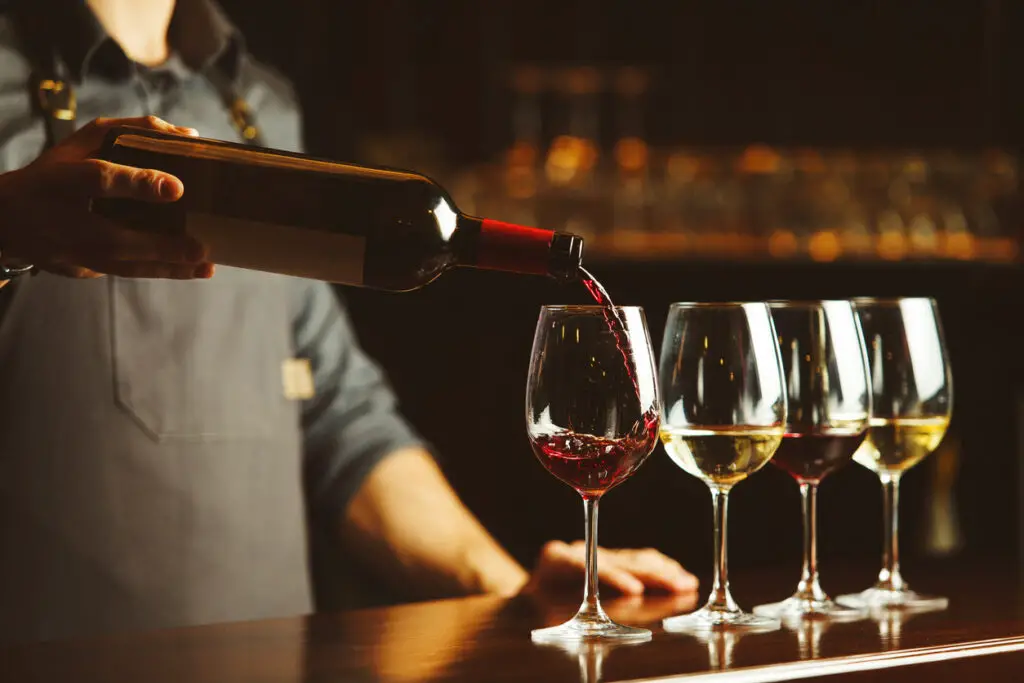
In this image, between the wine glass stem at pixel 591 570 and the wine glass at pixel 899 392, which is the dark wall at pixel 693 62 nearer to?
the wine glass at pixel 899 392

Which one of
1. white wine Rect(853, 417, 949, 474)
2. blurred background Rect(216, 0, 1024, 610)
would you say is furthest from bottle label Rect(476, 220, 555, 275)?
blurred background Rect(216, 0, 1024, 610)

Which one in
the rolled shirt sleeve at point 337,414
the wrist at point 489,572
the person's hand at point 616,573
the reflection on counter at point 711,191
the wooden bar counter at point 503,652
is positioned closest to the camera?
the wooden bar counter at point 503,652

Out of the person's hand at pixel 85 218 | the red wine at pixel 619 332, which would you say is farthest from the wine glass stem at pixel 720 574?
the person's hand at pixel 85 218

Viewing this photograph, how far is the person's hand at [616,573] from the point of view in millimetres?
1109

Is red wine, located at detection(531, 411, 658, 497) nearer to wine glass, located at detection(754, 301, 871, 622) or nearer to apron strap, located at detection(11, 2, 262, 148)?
wine glass, located at detection(754, 301, 871, 622)

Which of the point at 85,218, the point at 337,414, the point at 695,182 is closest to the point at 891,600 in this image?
A: the point at 85,218

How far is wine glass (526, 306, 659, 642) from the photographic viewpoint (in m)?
0.89

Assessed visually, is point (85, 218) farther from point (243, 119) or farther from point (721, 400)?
point (243, 119)

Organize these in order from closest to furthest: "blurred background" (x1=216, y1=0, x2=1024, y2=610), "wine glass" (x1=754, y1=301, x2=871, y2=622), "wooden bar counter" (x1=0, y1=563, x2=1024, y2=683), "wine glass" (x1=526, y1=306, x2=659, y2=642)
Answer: "wooden bar counter" (x1=0, y1=563, x2=1024, y2=683) < "wine glass" (x1=526, y1=306, x2=659, y2=642) < "wine glass" (x1=754, y1=301, x2=871, y2=622) < "blurred background" (x1=216, y1=0, x2=1024, y2=610)

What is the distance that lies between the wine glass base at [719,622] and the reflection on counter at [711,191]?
96.3 inches

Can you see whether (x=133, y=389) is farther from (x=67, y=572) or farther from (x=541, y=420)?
(x=541, y=420)

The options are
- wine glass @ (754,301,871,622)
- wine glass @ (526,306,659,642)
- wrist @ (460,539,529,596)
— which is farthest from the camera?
wrist @ (460,539,529,596)

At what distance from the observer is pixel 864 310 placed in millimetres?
1081

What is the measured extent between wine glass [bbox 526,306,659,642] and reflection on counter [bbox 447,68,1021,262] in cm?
247
